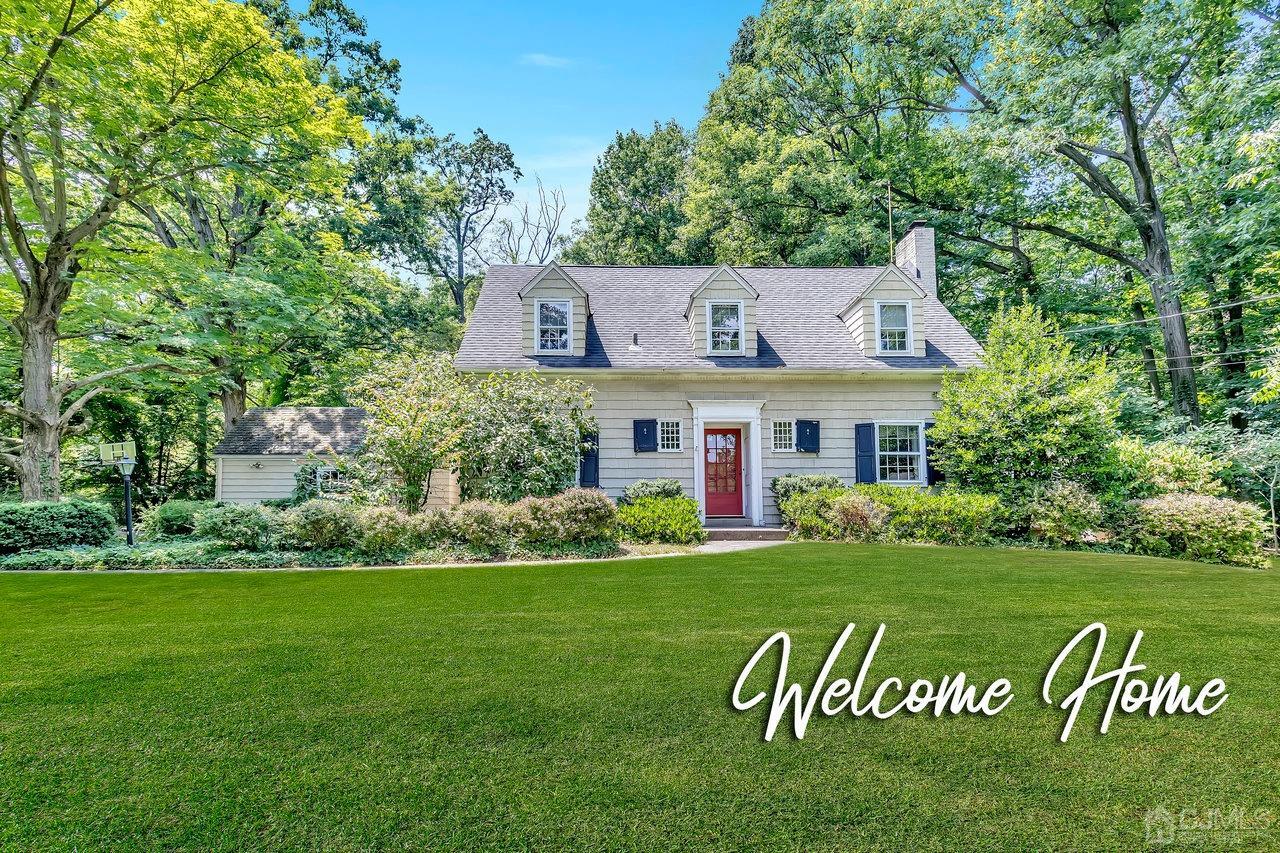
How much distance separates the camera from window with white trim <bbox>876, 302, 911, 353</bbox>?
41.8 feet

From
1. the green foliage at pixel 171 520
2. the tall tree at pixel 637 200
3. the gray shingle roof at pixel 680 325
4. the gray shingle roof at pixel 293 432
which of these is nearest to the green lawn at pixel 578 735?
the gray shingle roof at pixel 680 325

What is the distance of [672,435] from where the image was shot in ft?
41.0

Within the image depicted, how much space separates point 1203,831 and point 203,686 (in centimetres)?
494

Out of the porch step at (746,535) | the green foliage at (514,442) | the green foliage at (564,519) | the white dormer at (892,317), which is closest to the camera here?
the green foliage at (564,519)

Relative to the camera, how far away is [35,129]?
9.70 metres

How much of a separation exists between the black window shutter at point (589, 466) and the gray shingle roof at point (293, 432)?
7.67 m

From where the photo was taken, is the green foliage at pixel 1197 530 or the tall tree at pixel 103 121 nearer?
the green foliage at pixel 1197 530

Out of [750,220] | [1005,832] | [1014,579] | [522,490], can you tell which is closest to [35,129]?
[522,490]

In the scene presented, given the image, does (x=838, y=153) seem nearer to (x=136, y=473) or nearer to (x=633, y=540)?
(x=633, y=540)

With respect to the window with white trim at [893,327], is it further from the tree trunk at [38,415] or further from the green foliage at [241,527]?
the tree trunk at [38,415]

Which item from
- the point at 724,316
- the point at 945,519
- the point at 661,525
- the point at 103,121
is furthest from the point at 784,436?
the point at 103,121

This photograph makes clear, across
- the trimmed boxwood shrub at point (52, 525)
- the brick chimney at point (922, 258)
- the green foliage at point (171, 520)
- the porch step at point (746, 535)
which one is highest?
the brick chimney at point (922, 258)

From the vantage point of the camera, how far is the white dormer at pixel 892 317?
1269 centimetres

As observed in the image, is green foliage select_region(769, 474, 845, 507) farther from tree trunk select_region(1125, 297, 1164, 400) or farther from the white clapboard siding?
tree trunk select_region(1125, 297, 1164, 400)
